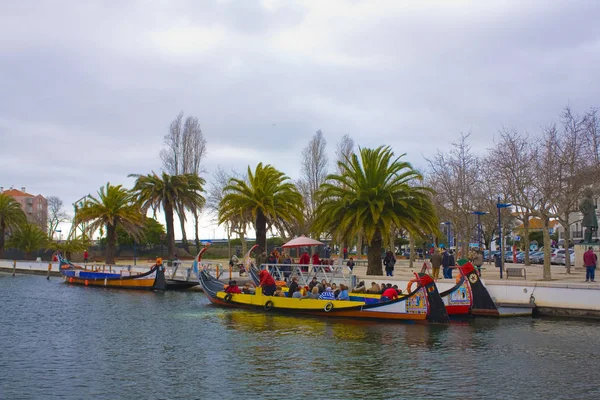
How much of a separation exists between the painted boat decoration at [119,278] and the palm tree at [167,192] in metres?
7.15

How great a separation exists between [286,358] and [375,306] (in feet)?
25.4

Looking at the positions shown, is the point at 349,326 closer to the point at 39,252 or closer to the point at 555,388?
the point at 555,388

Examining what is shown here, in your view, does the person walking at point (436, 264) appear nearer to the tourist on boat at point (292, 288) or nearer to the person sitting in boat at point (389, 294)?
the person sitting in boat at point (389, 294)

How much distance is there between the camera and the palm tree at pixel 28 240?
7600 cm

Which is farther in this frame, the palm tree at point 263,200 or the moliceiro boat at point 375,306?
the palm tree at point 263,200

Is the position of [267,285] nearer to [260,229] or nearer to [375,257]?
[375,257]

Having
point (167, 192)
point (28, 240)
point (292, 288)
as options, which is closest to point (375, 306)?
point (292, 288)

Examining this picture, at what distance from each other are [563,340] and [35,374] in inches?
661

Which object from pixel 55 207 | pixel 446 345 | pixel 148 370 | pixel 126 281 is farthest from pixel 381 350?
pixel 55 207

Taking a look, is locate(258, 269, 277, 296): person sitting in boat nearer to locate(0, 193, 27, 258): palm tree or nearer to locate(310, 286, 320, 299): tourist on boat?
locate(310, 286, 320, 299): tourist on boat

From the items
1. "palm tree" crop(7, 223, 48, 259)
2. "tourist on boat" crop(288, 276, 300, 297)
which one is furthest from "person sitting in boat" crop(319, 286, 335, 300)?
"palm tree" crop(7, 223, 48, 259)

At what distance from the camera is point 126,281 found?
43.1 m

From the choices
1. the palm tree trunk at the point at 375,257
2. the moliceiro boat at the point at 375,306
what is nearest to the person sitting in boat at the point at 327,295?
the moliceiro boat at the point at 375,306

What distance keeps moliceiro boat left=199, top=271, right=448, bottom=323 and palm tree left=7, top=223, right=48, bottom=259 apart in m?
56.3
